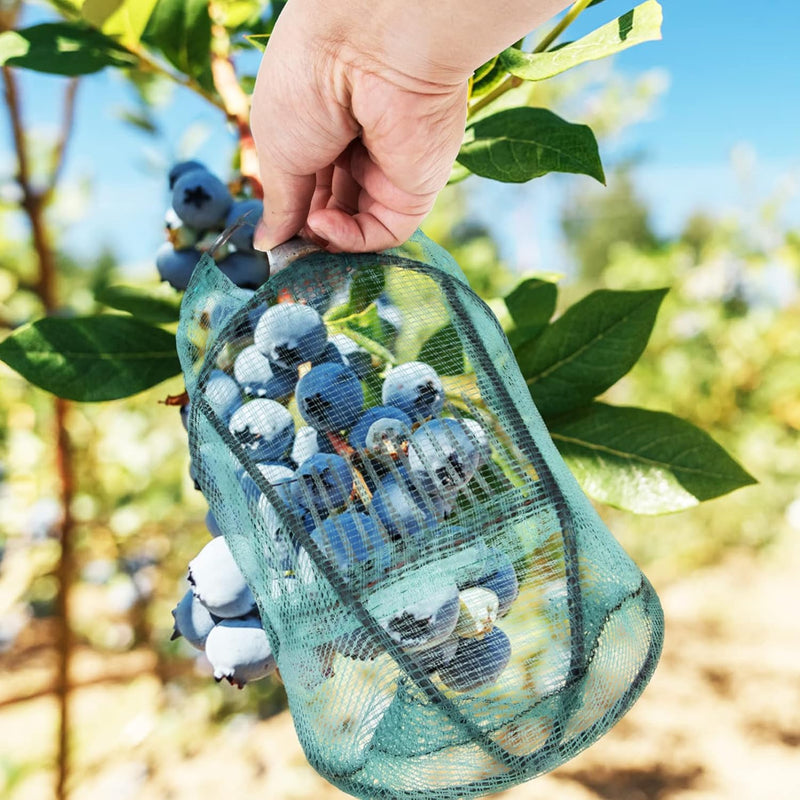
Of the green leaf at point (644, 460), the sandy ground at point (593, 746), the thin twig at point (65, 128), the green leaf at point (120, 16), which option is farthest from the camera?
the sandy ground at point (593, 746)

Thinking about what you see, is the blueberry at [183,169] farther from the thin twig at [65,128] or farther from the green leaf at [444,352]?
the thin twig at [65,128]

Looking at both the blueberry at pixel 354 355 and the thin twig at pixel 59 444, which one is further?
the thin twig at pixel 59 444

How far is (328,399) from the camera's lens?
0.47m

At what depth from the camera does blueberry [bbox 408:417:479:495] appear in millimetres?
438

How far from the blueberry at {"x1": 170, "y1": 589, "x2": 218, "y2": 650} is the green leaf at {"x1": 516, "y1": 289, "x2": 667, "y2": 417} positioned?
1.14 feet

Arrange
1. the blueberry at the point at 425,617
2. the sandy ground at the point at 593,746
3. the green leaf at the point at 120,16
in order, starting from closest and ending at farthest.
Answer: the blueberry at the point at 425,617
the green leaf at the point at 120,16
the sandy ground at the point at 593,746

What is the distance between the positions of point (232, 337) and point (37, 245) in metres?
0.89

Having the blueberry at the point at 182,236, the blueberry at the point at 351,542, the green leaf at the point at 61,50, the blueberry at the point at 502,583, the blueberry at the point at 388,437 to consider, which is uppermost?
the green leaf at the point at 61,50

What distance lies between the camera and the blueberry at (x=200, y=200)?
2.35 feet

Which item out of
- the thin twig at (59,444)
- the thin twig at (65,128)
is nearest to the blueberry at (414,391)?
the thin twig at (59,444)

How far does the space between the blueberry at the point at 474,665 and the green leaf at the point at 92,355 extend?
0.45 meters

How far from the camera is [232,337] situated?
0.51 metres

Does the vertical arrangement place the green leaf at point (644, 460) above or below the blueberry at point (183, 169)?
below

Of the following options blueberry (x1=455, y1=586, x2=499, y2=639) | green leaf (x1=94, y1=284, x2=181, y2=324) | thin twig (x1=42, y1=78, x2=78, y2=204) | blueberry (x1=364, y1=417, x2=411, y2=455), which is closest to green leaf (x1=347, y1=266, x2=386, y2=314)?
blueberry (x1=364, y1=417, x2=411, y2=455)
